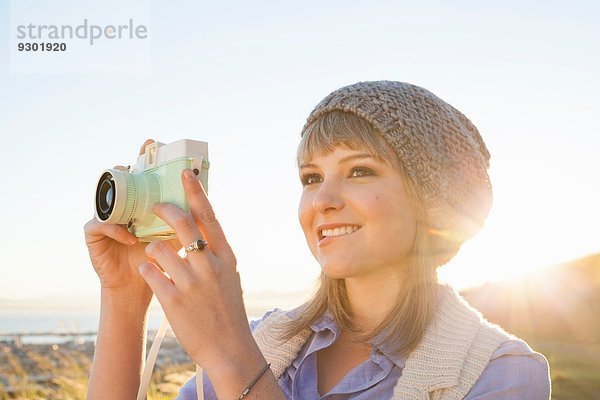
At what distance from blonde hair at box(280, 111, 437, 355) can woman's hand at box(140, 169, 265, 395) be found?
807mm

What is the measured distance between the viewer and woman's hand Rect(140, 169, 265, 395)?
5.15 feet

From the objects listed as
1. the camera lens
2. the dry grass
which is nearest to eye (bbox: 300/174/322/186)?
the camera lens

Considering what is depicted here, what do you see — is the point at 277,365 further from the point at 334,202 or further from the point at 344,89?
the point at 344,89

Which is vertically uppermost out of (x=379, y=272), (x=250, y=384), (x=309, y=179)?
(x=309, y=179)

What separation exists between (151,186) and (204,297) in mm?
439

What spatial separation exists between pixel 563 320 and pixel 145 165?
21.9ft

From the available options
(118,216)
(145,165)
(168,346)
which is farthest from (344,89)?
(168,346)

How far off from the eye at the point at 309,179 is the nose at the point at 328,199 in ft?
0.56

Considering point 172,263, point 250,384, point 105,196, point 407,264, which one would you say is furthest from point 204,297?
point 407,264

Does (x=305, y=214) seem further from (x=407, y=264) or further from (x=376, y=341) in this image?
(x=376, y=341)

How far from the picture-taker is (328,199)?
7.27 feet

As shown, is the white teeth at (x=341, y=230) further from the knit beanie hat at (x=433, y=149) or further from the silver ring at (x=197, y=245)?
the silver ring at (x=197, y=245)

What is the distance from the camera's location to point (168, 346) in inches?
566

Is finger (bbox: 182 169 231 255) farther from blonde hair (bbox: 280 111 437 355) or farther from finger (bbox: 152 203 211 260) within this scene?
blonde hair (bbox: 280 111 437 355)
